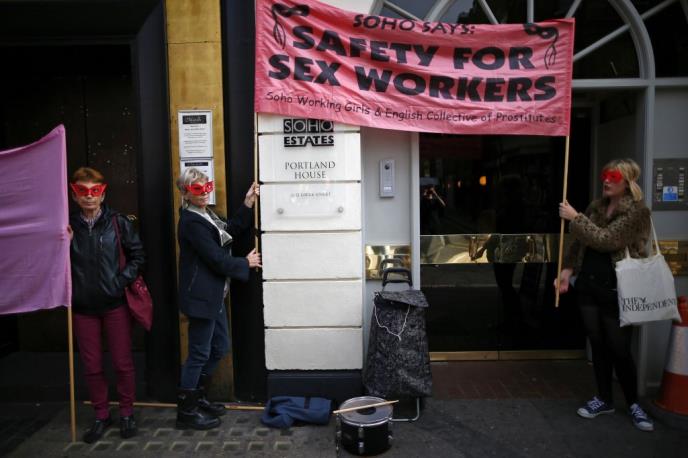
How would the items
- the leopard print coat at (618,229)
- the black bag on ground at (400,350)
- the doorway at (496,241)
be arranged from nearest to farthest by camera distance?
the leopard print coat at (618,229) → the black bag on ground at (400,350) → the doorway at (496,241)

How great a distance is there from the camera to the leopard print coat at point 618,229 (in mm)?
3684

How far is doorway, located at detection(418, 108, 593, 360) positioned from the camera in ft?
16.2

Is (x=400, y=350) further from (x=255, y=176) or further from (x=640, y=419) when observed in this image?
(x=640, y=419)

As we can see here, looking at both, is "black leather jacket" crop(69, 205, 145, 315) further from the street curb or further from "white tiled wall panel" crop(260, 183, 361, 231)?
the street curb

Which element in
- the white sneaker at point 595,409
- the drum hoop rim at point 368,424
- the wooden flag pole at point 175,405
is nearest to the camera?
the drum hoop rim at point 368,424

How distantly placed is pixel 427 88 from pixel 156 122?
7.56 feet

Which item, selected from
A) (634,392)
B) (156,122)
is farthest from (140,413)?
Result: (634,392)

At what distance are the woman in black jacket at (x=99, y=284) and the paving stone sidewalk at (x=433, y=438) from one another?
0.83 feet

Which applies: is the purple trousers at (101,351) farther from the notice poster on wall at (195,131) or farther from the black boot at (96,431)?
the notice poster on wall at (195,131)

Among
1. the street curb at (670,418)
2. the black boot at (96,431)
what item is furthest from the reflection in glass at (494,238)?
the black boot at (96,431)

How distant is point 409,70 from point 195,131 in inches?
73.5

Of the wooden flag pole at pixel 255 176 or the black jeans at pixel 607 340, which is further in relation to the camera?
the wooden flag pole at pixel 255 176

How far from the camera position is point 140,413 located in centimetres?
418

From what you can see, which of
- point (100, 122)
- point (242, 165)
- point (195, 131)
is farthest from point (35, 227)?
point (100, 122)
